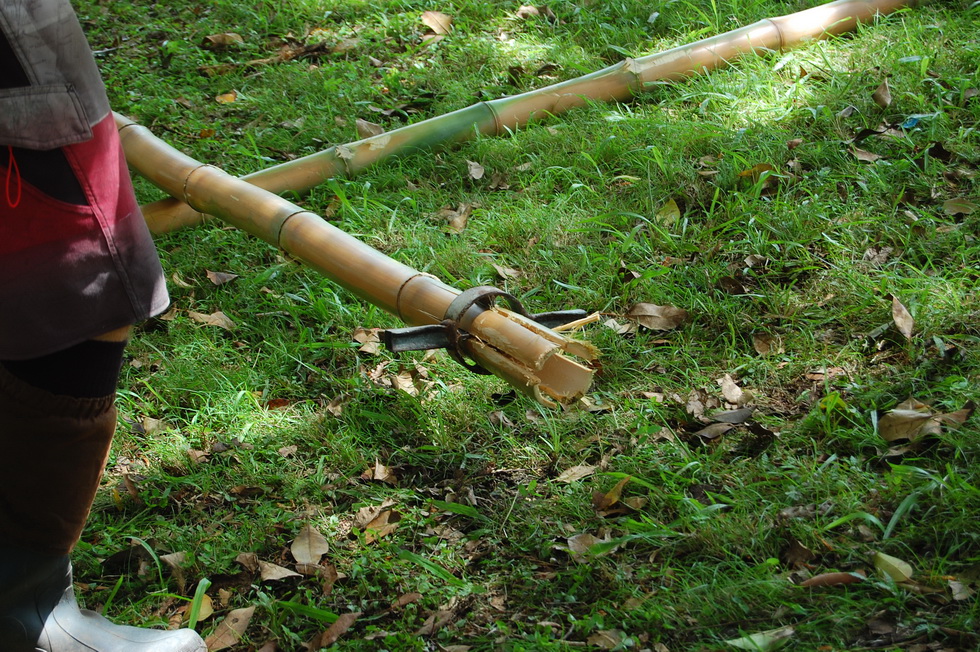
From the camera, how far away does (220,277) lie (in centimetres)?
367

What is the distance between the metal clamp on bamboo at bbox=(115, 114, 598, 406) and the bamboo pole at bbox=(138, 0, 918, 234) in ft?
0.67

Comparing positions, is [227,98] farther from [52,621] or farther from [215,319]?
[52,621]

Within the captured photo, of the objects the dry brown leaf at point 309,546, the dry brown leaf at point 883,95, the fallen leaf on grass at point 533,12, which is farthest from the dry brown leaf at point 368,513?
the fallen leaf on grass at point 533,12

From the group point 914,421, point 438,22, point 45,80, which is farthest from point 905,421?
point 438,22

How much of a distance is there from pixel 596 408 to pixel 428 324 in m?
0.63

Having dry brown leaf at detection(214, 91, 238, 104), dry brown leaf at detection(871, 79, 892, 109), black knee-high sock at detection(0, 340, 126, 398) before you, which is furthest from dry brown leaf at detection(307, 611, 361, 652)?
dry brown leaf at detection(214, 91, 238, 104)

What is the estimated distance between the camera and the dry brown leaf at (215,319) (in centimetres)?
343

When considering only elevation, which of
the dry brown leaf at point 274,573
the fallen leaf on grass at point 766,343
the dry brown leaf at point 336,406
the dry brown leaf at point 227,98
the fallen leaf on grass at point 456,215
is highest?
the fallen leaf on grass at point 766,343

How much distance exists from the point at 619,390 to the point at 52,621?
1.72 metres

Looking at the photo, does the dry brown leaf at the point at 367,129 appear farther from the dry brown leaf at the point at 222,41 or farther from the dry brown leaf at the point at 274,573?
the dry brown leaf at the point at 274,573

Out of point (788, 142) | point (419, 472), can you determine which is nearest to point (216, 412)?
point (419, 472)

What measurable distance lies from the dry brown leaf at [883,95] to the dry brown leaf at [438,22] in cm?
251

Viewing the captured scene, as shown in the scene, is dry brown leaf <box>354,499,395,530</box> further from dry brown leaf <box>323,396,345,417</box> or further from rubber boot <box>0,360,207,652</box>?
rubber boot <box>0,360,207,652</box>

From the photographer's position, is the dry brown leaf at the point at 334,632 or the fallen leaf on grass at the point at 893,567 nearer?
the fallen leaf on grass at the point at 893,567
